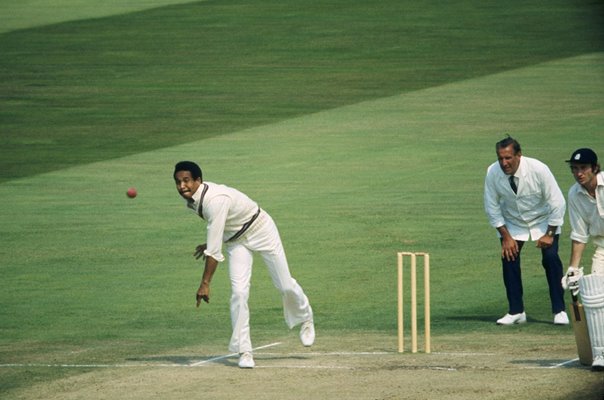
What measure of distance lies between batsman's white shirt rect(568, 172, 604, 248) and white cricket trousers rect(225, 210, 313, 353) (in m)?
2.40

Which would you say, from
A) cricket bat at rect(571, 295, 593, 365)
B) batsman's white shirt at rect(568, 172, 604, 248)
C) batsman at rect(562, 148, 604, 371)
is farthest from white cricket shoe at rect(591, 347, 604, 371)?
batsman's white shirt at rect(568, 172, 604, 248)

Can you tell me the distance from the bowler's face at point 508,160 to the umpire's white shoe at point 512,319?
53.4 inches

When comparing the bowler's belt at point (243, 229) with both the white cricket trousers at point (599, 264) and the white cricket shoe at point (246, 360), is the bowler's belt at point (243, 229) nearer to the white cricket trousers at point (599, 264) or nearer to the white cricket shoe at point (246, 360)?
the white cricket shoe at point (246, 360)

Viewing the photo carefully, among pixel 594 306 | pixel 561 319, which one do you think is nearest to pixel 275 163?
pixel 561 319

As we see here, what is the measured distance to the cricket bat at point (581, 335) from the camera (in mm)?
11078

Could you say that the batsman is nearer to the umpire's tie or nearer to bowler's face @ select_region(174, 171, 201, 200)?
the umpire's tie

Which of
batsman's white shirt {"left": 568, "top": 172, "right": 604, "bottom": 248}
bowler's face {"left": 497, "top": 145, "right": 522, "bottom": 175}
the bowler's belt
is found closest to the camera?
batsman's white shirt {"left": 568, "top": 172, "right": 604, "bottom": 248}

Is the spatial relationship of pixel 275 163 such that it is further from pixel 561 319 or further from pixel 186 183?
pixel 186 183

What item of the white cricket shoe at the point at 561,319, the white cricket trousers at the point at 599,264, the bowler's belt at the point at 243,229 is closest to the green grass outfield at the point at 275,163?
the white cricket shoe at the point at 561,319

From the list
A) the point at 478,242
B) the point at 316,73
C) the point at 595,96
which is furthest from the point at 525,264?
the point at 316,73

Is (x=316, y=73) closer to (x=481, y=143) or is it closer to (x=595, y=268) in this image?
(x=481, y=143)

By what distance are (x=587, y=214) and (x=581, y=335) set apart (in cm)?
124

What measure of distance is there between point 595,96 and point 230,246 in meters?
14.8

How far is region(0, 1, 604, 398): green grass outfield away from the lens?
14.5m
